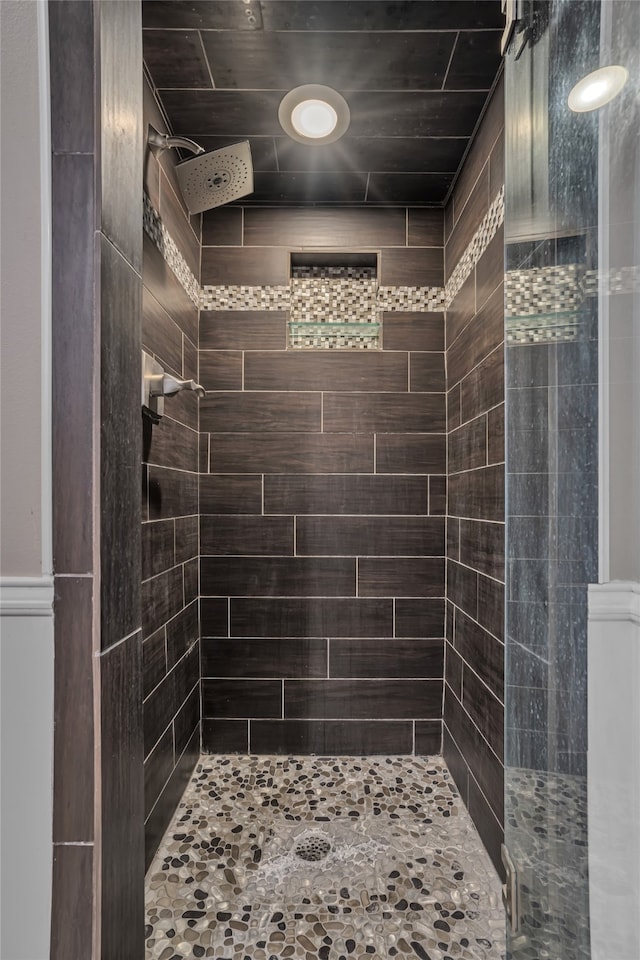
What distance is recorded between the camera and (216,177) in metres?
1.82

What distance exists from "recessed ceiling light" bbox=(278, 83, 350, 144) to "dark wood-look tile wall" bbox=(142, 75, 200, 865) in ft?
1.42

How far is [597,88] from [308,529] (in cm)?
176

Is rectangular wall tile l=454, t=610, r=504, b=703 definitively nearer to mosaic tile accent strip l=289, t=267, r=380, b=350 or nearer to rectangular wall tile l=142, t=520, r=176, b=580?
rectangular wall tile l=142, t=520, r=176, b=580

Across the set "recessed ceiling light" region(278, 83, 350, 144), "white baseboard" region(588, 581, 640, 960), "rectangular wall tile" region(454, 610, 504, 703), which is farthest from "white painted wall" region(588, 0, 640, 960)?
"recessed ceiling light" region(278, 83, 350, 144)

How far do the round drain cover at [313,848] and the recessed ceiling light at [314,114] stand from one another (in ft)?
7.65

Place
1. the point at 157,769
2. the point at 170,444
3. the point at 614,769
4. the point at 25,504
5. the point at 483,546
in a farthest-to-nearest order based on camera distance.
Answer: the point at 170,444, the point at 483,546, the point at 157,769, the point at 25,504, the point at 614,769

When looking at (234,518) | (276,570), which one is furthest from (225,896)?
(234,518)

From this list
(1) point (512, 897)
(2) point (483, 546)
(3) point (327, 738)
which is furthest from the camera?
(3) point (327, 738)

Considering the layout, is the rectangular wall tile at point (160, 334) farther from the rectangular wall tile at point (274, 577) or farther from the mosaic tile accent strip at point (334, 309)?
the rectangular wall tile at point (274, 577)

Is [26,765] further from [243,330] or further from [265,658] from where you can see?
[243,330]

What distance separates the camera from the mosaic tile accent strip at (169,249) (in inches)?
62.0

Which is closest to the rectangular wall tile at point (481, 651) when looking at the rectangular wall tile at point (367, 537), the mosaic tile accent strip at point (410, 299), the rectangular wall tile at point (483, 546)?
the rectangular wall tile at point (483, 546)

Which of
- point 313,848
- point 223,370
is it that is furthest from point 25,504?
point 223,370

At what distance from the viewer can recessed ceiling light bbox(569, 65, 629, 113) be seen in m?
0.58
